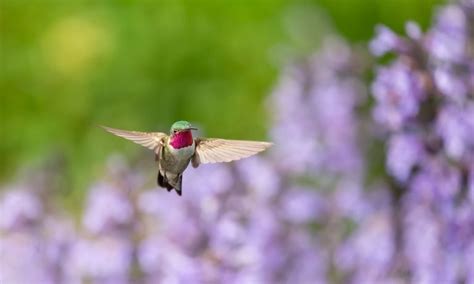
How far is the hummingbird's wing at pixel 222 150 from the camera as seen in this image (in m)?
1.02

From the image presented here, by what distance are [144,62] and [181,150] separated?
3150mm

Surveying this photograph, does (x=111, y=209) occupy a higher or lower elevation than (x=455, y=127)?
lower

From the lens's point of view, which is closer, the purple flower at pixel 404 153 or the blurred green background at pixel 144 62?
the purple flower at pixel 404 153

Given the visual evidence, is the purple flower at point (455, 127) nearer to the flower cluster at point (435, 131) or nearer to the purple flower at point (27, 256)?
the flower cluster at point (435, 131)

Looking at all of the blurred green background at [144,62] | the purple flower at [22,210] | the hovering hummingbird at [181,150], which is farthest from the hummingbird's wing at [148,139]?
the blurred green background at [144,62]

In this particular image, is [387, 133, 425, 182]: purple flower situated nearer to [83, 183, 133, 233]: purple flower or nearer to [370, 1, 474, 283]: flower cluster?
[370, 1, 474, 283]: flower cluster

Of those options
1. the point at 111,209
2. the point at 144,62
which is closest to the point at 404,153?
the point at 111,209

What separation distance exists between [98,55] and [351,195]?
2.26 metres

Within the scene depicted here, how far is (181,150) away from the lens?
1.05 m

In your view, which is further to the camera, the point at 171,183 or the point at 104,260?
the point at 104,260

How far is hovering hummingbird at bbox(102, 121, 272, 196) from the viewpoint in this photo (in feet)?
3.38

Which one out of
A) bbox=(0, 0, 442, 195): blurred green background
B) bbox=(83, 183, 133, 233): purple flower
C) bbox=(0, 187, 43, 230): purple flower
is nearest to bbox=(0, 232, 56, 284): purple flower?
bbox=(0, 187, 43, 230): purple flower

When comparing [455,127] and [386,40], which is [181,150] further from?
[455,127]

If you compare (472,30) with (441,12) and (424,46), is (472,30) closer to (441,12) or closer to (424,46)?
(441,12)
